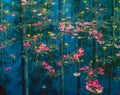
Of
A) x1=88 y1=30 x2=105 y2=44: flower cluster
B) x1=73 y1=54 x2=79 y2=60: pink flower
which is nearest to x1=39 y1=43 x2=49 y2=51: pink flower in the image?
x1=73 y1=54 x2=79 y2=60: pink flower

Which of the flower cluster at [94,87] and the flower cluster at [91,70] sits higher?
the flower cluster at [91,70]

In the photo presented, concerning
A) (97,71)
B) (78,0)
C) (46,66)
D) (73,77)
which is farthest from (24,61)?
(78,0)

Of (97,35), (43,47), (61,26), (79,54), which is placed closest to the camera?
(79,54)

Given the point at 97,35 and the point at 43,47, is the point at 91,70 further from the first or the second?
the point at 97,35

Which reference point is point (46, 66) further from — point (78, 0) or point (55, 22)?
point (78, 0)

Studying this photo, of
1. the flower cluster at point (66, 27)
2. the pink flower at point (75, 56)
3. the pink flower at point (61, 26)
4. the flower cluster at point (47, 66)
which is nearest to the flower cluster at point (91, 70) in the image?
the pink flower at point (75, 56)

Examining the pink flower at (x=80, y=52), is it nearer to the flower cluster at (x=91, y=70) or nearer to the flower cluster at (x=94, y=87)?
the flower cluster at (x=91, y=70)

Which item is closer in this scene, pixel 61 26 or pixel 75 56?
pixel 75 56

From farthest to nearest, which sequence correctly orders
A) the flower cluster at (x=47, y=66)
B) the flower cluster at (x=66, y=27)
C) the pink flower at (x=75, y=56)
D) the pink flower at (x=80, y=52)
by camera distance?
1. the flower cluster at (x=66, y=27)
2. the pink flower at (x=80, y=52)
3. the pink flower at (x=75, y=56)
4. the flower cluster at (x=47, y=66)

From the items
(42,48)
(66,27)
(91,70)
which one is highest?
(66,27)

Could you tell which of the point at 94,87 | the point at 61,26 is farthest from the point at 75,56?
the point at 61,26

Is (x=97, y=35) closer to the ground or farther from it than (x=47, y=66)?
farther from it

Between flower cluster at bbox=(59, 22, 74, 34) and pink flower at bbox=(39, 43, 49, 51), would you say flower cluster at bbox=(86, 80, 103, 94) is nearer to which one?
pink flower at bbox=(39, 43, 49, 51)

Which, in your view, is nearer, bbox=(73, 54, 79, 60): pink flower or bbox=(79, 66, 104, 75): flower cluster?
bbox=(79, 66, 104, 75): flower cluster
